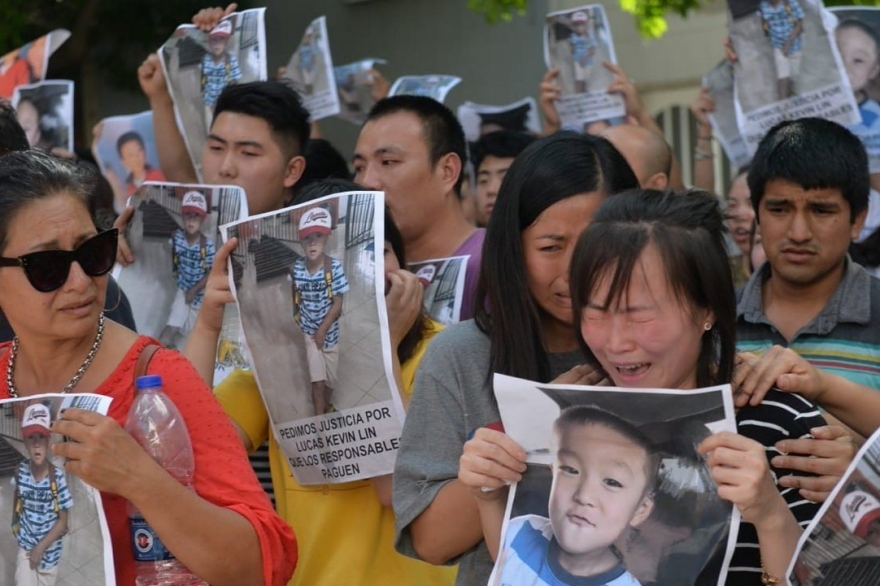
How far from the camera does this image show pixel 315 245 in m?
3.45

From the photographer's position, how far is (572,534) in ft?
8.34

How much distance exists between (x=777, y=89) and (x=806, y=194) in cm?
115

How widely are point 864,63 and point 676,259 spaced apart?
9.52 ft

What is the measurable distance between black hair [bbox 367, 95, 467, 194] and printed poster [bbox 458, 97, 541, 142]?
133 centimetres

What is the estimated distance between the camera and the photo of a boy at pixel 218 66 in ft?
18.1

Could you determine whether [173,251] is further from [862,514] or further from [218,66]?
[862,514]

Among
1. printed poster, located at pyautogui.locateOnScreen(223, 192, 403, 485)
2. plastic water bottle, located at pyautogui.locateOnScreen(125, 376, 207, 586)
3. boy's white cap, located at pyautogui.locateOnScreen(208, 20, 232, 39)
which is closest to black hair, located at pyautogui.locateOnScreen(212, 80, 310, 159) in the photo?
boy's white cap, located at pyautogui.locateOnScreen(208, 20, 232, 39)

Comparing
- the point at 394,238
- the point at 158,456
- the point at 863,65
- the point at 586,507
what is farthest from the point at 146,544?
the point at 863,65

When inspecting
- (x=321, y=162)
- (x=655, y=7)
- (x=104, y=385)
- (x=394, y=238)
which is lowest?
(x=104, y=385)

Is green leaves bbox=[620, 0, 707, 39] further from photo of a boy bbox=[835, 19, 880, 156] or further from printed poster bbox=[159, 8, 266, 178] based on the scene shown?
printed poster bbox=[159, 8, 266, 178]

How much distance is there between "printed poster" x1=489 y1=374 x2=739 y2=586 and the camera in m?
2.45

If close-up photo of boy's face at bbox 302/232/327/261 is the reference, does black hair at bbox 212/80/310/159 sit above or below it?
above

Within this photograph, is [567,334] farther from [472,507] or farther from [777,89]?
[777,89]

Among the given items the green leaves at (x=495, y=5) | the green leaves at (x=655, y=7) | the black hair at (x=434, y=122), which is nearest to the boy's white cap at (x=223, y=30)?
the black hair at (x=434, y=122)
